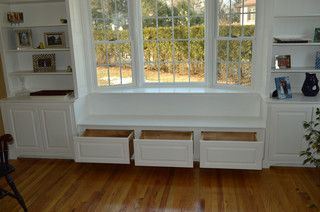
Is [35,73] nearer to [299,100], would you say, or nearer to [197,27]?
[197,27]

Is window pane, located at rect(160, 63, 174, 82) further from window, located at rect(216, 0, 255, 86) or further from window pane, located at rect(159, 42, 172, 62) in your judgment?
window, located at rect(216, 0, 255, 86)

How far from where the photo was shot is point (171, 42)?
3850 mm

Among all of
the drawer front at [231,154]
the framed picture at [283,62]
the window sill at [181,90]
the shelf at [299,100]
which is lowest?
the drawer front at [231,154]

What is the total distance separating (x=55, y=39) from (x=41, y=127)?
1.08 meters

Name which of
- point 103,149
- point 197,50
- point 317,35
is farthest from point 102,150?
point 317,35

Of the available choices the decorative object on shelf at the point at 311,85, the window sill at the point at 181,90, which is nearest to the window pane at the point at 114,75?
the window sill at the point at 181,90

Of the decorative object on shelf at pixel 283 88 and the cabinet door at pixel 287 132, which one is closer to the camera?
the cabinet door at pixel 287 132

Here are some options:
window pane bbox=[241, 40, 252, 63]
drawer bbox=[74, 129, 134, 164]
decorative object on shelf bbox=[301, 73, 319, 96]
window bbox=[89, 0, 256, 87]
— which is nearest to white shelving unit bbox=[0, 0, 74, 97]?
window bbox=[89, 0, 256, 87]

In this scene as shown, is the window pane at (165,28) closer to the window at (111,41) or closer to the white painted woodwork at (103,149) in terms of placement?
the window at (111,41)

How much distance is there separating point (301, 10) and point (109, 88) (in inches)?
96.2

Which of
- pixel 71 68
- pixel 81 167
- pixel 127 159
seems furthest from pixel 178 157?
pixel 71 68

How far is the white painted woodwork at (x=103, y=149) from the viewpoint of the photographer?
331cm

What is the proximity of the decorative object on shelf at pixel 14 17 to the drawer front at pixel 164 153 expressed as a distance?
6.68 ft

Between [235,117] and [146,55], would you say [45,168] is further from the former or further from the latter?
[235,117]
